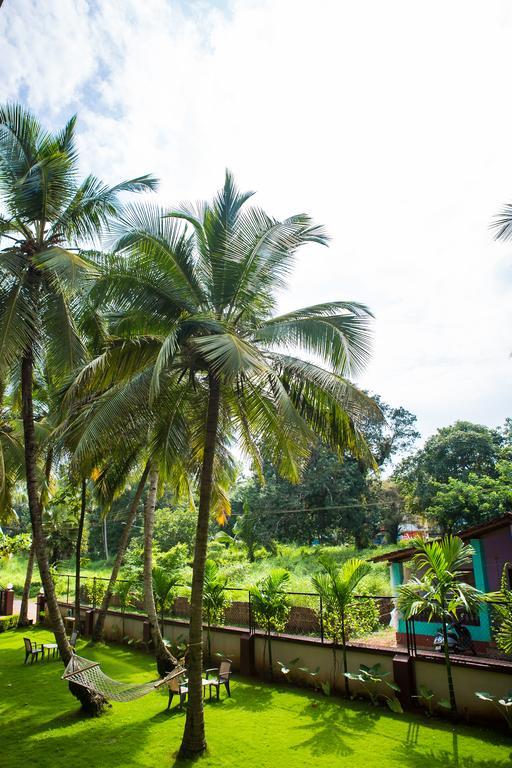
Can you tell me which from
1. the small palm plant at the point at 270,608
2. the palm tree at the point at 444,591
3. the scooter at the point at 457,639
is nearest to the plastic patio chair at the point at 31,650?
the small palm plant at the point at 270,608

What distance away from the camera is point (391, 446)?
31781 mm

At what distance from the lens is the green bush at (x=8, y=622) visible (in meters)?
17.2

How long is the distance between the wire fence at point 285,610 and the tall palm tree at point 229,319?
3584 mm

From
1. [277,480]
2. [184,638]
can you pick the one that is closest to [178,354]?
[184,638]

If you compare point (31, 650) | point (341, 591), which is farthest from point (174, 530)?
point (341, 591)

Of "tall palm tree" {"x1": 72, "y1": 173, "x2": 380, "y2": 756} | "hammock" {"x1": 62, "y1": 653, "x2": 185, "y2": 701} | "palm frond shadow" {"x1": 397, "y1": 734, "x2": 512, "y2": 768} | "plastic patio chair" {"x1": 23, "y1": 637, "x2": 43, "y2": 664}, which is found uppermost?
"tall palm tree" {"x1": 72, "y1": 173, "x2": 380, "y2": 756}

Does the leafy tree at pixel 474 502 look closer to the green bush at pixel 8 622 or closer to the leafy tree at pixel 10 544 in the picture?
the leafy tree at pixel 10 544

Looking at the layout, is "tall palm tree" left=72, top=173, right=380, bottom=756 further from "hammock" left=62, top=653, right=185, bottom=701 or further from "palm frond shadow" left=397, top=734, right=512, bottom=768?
"palm frond shadow" left=397, top=734, right=512, bottom=768

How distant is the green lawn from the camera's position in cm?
682

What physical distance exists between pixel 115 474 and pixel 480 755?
31.9 feet

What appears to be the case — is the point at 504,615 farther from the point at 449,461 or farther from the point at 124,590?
the point at 449,461

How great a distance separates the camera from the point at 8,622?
1744 cm

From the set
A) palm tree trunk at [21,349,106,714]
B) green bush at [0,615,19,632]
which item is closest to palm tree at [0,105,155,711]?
palm tree trunk at [21,349,106,714]

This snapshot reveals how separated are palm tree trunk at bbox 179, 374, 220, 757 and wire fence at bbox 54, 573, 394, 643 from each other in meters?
3.43
